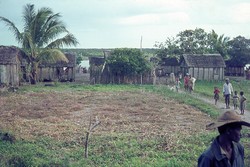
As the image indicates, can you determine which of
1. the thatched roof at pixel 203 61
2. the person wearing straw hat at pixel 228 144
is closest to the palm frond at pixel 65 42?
the thatched roof at pixel 203 61

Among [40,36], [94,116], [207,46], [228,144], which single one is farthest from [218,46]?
[228,144]

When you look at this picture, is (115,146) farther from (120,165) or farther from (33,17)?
(33,17)

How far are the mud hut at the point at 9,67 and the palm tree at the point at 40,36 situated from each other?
126cm

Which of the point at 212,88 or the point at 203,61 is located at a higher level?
the point at 203,61

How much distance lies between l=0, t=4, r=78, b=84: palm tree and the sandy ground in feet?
27.8

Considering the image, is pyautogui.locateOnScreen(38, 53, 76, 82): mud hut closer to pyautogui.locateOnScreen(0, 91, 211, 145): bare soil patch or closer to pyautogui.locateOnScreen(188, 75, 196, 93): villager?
pyautogui.locateOnScreen(0, 91, 211, 145): bare soil patch

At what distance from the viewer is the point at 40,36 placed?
28.0 metres

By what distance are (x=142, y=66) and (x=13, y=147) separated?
21471 mm

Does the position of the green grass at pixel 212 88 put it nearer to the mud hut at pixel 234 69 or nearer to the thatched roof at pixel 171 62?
the thatched roof at pixel 171 62

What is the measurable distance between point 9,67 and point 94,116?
49.3 ft

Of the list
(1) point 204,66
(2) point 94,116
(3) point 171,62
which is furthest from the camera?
(3) point 171,62

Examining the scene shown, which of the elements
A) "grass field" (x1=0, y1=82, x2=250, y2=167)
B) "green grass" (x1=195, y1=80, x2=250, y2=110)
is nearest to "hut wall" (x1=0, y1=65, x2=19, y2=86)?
"grass field" (x1=0, y1=82, x2=250, y2=167)

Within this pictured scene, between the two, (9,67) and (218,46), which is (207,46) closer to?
(218,46)

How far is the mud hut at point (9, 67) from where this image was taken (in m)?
26.3
